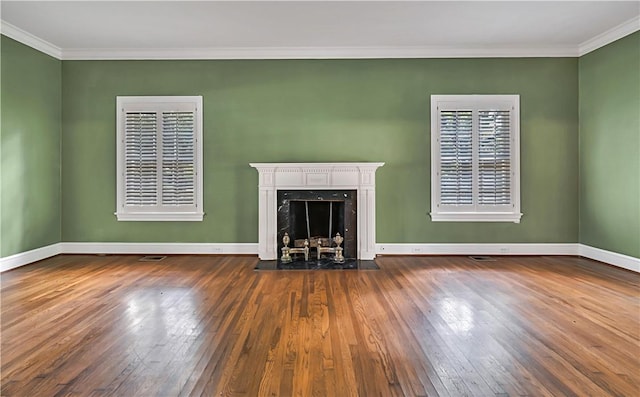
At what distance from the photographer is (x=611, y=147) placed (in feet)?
17.3

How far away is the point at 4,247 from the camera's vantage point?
16.1ft

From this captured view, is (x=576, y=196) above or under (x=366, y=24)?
under

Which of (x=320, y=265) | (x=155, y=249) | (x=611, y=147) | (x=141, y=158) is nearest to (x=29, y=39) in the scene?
(x=141, y=158)

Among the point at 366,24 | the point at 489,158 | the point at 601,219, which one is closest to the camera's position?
the point at 366,24

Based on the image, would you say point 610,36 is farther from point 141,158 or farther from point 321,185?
point 141,158

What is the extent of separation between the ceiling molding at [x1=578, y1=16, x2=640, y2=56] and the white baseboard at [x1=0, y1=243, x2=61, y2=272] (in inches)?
313

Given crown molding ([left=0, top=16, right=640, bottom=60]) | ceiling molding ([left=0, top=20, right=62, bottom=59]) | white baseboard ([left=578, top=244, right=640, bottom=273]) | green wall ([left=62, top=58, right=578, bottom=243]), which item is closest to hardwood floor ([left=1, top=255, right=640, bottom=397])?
white baseboard ([left=578, top=244, right=640, bottom=273])

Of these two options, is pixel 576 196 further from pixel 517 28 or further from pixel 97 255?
pixel 97 255

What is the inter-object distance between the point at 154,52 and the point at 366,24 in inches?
121

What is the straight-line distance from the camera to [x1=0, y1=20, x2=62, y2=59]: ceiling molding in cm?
486

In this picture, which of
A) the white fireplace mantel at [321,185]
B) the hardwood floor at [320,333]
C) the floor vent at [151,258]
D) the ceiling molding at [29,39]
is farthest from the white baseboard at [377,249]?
the ceiling molding at [29,39]

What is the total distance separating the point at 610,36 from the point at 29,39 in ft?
24.4

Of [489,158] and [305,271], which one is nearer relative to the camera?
[305,271]

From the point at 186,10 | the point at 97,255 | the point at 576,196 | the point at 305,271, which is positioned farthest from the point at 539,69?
the point at 97,255
